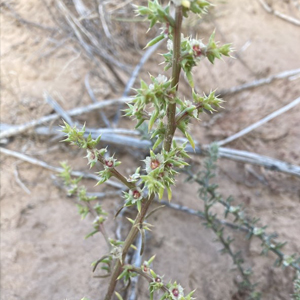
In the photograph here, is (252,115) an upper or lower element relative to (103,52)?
lower

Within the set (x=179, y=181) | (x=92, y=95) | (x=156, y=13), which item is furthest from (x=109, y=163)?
(x=92, y=95)

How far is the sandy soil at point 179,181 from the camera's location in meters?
1.89

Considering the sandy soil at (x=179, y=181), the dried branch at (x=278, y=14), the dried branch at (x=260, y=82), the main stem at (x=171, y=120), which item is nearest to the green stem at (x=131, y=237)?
the main stem at (x=171, y=120)

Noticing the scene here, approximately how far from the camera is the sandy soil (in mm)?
1886

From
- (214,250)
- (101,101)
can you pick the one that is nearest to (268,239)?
(214,250)

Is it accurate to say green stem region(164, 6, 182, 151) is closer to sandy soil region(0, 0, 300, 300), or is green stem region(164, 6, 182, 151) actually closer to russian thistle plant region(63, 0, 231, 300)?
russian thistle plant region(63, 0, 231, 300)

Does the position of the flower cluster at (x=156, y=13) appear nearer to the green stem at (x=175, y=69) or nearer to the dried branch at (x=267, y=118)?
the green stem at (x=175, y=69)

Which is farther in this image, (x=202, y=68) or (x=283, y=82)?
(x=202, y=68)

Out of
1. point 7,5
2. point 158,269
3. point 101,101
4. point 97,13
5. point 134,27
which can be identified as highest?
point 7,5

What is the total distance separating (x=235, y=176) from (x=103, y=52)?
1561mm

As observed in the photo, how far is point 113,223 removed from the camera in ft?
6.91

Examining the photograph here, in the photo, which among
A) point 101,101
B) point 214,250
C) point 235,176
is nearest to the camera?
point 214,250

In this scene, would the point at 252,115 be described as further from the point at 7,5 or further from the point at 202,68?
the point at 7,5

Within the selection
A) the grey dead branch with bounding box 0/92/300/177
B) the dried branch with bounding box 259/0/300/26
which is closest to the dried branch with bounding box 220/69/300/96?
the grey dead branch with bounding box 0/92/300/177
